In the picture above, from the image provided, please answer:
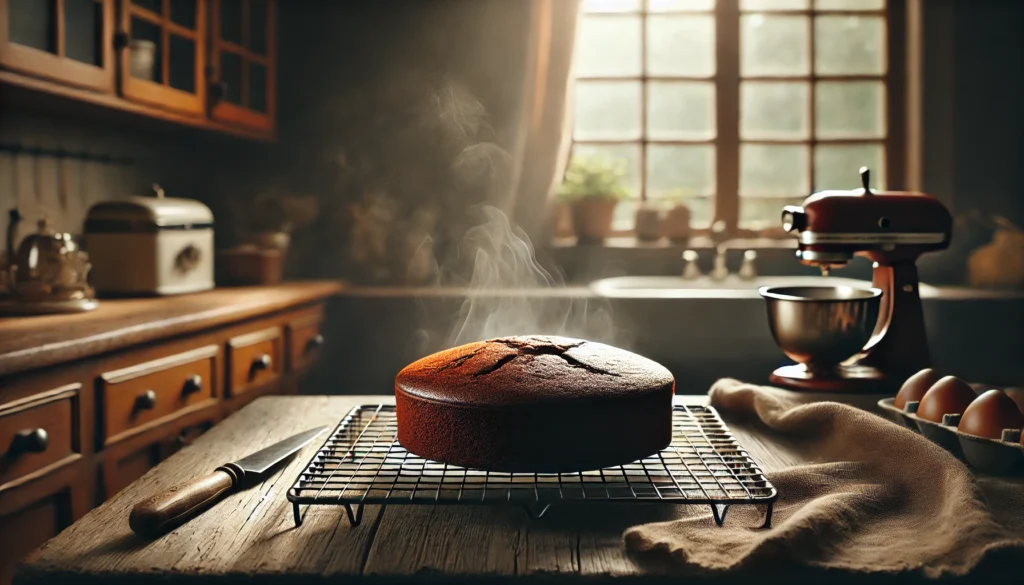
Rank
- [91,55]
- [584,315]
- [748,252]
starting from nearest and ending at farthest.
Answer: [91,55] < [584,315] < [748,252]

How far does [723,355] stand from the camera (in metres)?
3.06

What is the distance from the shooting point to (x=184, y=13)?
111 inches

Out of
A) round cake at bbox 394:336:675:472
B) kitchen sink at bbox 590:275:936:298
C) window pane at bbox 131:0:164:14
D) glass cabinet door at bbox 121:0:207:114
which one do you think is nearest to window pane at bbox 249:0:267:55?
glass cabinet door at bbox 121:0:207:114

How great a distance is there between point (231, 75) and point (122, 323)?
1618 mm

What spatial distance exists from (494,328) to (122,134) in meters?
1.53

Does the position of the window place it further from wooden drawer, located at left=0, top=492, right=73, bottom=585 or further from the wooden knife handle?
the wooden knife handle

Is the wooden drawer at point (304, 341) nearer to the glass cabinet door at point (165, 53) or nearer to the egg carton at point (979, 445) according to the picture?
the glass cabinet door at point (165, 53)

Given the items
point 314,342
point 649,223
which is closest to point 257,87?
point 314,342

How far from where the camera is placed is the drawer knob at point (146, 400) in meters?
1.95

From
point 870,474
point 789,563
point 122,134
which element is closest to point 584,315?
point 122,134

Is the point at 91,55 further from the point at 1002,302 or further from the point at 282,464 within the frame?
the point at 1002,302

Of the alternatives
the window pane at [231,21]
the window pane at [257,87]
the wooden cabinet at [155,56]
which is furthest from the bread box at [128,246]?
the window pane at [257,87]

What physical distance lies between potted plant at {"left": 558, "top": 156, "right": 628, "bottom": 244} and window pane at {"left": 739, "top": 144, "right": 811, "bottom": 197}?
64 cm

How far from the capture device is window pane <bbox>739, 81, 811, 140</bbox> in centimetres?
401
